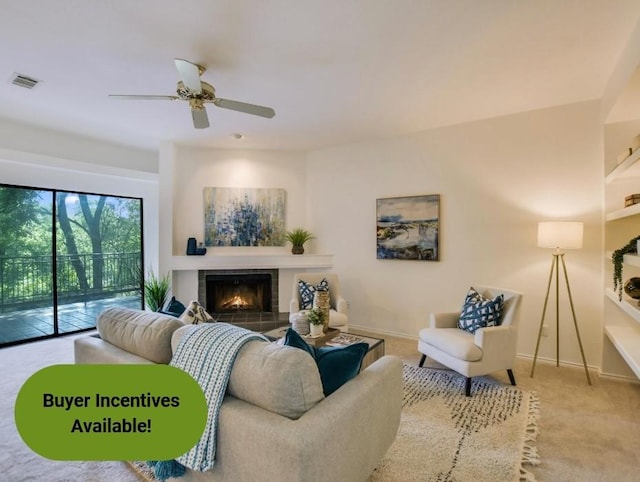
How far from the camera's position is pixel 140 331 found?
1724mm

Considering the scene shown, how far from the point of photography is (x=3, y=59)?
8.07ft

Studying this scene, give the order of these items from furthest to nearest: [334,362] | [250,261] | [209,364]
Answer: [250,261] → [334,362] → [209,364]

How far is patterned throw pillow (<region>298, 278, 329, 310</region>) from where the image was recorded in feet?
13.6

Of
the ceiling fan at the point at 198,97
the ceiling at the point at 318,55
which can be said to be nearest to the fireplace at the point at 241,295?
the ceiling at the point at 318,55

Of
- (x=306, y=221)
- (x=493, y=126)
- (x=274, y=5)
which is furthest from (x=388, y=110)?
(x=306, y=221)

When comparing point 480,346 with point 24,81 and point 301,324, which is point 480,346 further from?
point 24,81

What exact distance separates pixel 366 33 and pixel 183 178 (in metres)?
3.59

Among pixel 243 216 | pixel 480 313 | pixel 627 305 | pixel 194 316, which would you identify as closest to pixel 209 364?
pixel 194 316

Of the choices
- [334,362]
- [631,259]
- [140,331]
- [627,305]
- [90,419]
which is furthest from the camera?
[627,305]

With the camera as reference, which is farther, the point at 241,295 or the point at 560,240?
the point at 241,295

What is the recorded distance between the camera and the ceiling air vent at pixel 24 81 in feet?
8.89

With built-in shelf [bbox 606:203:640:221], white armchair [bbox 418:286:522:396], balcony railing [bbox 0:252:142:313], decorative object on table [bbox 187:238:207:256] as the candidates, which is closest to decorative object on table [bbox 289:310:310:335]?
white armchair [bbox 418:286:522:396]

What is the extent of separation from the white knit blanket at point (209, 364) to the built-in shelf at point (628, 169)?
9.39 ft

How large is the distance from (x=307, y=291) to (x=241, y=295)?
60.6 inches
